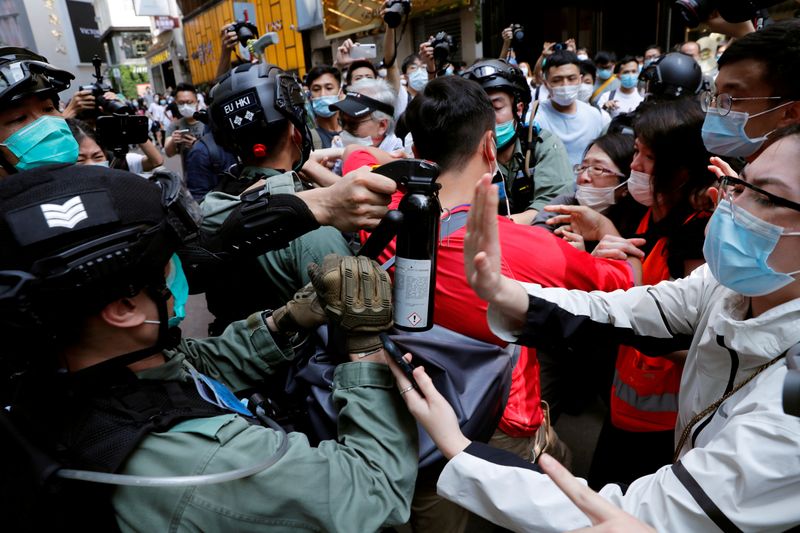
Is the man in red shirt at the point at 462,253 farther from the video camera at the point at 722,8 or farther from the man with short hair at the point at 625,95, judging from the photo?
the man with short hair at the point at 625,95

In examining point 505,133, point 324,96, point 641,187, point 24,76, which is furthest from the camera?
point 324,96

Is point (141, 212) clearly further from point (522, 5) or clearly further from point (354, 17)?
point (354, 17)

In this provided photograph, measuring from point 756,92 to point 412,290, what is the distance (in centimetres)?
196

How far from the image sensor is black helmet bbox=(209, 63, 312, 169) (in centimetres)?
204

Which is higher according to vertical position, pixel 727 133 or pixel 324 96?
pixel 324 96

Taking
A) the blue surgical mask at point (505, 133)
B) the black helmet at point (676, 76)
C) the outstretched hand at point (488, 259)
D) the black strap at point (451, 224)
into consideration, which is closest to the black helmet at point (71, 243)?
the outstretched hand at point (488, 259)

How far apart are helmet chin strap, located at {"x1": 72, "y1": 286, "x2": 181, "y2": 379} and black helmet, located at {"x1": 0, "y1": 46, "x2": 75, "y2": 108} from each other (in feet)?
→ 6.16

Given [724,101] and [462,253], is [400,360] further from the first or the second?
[724,101]

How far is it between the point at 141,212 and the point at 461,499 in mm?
1015

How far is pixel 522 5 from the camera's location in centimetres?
1400

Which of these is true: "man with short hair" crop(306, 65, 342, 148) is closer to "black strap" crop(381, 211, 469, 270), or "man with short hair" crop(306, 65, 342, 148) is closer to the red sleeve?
the red sleeve

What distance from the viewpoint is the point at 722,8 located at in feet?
9.04

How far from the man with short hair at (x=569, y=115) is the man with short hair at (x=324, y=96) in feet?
7.06

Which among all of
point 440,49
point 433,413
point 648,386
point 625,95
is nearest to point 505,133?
point 648,386
